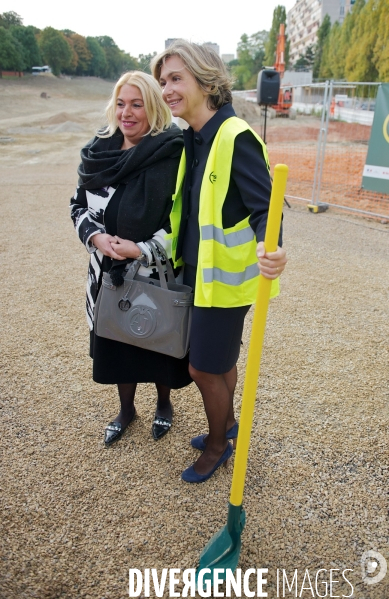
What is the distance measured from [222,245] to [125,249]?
49 cm

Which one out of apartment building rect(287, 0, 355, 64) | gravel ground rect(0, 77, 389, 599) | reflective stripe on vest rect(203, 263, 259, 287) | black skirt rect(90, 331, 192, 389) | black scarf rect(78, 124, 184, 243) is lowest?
gravel ground rect(0, 77, 389, 599)

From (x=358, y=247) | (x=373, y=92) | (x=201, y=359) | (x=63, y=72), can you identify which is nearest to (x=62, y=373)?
(x=201, y=359)

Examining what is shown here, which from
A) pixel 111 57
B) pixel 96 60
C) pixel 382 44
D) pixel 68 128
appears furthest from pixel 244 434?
pixel 111 57

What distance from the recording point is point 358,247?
5961 mm

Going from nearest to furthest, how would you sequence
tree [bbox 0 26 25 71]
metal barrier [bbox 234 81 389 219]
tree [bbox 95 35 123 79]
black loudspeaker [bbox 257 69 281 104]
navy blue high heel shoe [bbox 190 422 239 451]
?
navy blue high heel shoe [bbox 190 422 239 451]
metal barrier [bbox 234 81 389 219]
black loudspeaker [bbox 257 69 281 104]
tree [bbox 0 26 25 71]
tree [bbox 95 35 123 79]

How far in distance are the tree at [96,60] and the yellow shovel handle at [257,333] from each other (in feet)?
299

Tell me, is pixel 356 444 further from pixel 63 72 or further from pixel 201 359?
pixel 63 72

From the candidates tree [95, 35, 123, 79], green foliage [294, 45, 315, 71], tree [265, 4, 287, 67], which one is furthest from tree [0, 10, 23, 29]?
green foliage [294, 45, 315, 71]

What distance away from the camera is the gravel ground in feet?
6.10

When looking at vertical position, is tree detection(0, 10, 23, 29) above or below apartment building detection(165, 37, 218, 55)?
above

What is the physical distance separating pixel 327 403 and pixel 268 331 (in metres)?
1.03

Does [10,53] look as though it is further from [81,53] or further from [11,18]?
[81,53]

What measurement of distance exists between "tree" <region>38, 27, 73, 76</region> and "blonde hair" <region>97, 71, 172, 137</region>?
75869mm

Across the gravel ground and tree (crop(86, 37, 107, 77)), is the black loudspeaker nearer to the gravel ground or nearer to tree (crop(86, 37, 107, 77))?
the gravel ground
